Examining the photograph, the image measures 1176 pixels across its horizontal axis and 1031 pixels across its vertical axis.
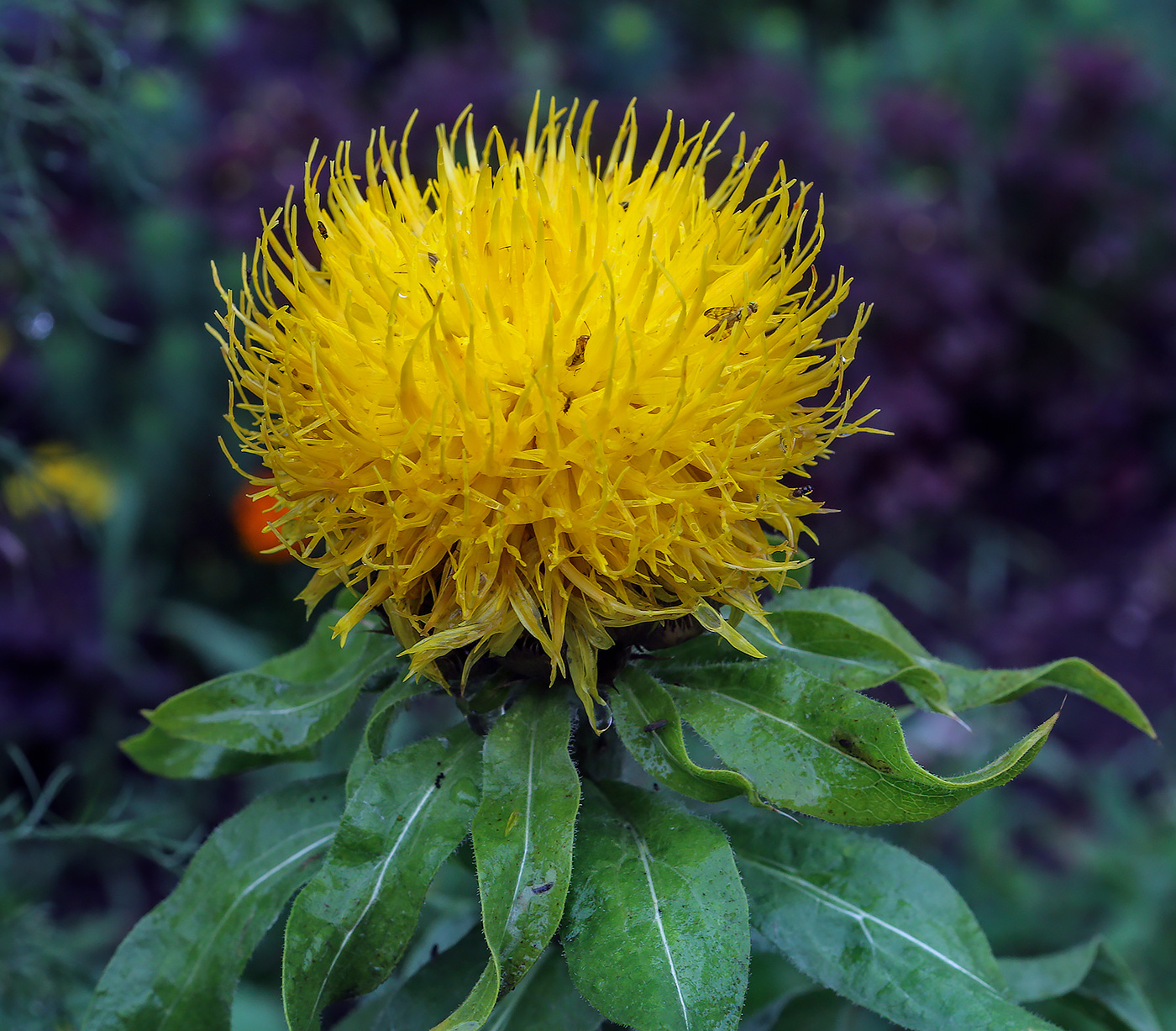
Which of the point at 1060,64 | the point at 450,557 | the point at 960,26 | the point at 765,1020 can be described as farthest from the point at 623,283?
the point at 960,26

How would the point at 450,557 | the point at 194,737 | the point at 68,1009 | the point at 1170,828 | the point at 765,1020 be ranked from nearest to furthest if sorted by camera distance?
the point at 450,557, the point at 194,737, the point at 765,1020, the point at 68,1009, the point at 1170,828

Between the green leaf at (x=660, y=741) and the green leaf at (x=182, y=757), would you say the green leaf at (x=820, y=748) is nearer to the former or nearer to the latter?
the green leaf at (x=660, y=741)

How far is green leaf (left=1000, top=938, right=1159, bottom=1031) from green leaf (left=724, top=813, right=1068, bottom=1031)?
0.31 metres

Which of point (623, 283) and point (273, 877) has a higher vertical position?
point (623, 283)

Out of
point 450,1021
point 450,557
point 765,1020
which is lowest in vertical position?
point 765,1020

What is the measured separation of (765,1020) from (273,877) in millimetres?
894

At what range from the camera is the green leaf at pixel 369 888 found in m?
1.21

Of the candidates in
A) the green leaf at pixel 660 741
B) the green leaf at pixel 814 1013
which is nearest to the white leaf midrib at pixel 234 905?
the green leaf at pixel 660 741

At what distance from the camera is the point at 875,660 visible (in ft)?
4.77

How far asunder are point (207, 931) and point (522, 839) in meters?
0.56

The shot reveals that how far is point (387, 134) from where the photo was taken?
4305 millimetres

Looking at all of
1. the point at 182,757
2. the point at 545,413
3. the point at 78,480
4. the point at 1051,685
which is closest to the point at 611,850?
the point at 545,413

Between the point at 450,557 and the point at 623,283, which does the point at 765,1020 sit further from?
the point at 623,283

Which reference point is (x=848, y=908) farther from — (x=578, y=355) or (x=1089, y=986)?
(x=578, y=355)
